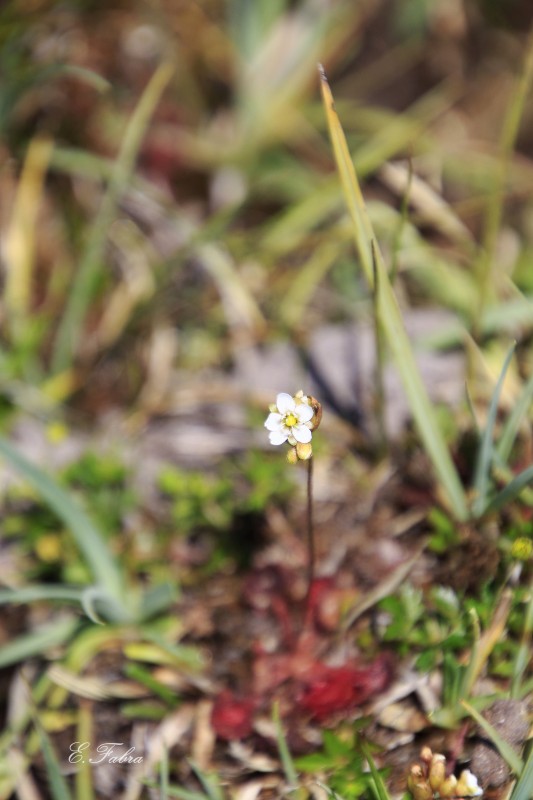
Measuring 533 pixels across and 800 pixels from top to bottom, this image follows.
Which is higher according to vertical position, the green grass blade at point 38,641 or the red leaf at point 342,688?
the green grass blade at point 38,641

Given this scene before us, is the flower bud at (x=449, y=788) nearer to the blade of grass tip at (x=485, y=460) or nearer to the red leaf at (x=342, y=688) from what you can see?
the red leaf at (x=342, y=688)

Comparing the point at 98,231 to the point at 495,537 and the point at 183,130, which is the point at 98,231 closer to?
the point at 183,130

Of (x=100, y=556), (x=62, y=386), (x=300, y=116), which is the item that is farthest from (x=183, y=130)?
(x=100, y=556)

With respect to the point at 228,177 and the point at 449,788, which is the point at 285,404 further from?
the point at 228,177

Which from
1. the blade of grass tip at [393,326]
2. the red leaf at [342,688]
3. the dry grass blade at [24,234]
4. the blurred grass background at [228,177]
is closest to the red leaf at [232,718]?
the red leaf at [342,688]

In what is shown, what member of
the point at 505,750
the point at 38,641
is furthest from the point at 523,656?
the point at 38,641

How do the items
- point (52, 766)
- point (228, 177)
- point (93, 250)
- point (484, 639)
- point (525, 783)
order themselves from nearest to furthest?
1. point (525, 783)
2. point (52, 766)
3. point (484, 639)
4. point (93, 250)
5. point (228, 177)

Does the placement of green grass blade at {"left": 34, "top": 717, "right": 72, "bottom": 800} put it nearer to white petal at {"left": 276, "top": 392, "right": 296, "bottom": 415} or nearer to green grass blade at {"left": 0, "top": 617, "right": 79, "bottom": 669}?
green grass blade at {"left": 0, "top": 617, "right": 79, "bottom": 669}
